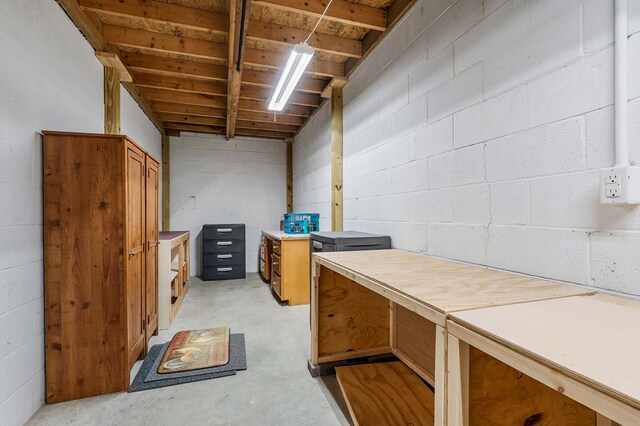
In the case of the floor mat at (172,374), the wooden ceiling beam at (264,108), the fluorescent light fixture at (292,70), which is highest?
the wooden ceiling beam at (264,108)

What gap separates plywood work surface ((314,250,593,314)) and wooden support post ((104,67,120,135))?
2.49 metres

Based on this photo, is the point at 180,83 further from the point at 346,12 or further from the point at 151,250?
the point at 346,12

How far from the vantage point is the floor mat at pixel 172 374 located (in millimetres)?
1986

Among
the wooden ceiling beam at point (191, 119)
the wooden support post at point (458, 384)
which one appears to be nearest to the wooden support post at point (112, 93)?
the wooden ceiling beam at point (191, 119)

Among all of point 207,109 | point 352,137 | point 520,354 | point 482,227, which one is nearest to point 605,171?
point 482,227

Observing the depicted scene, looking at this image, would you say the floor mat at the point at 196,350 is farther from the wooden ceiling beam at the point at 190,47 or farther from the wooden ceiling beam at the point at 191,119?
the wooden ceiling beam at the point at 191,119

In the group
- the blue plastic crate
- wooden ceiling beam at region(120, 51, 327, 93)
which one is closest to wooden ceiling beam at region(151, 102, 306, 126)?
wooden ceiling beam at region(120, 51, 327, 93)

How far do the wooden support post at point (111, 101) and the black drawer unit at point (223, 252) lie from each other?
234 cm

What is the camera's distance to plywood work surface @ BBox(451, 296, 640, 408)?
541 millimetres

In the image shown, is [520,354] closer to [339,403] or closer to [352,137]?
[339,403]

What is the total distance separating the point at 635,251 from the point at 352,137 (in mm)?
2479

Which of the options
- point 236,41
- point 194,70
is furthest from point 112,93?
point 236,41

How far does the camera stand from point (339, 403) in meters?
1.81

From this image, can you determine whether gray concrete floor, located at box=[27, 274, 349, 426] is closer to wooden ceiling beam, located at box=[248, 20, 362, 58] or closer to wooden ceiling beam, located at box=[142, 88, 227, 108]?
wooden ceiling beam, located at box=[248, 20, 362, 58]
